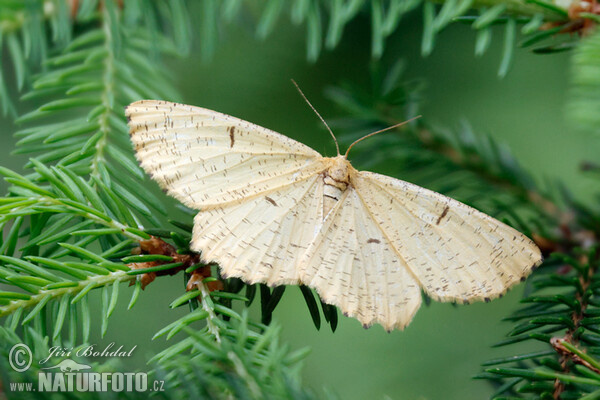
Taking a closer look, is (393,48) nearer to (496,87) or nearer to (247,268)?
(496,87)

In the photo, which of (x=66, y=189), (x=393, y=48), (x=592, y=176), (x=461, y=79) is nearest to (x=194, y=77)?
(x=393, y=48)

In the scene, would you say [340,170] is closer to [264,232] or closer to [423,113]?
[264,232]

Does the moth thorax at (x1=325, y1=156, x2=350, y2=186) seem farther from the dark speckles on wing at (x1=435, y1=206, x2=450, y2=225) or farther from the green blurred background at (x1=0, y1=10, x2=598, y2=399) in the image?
the green blurred background at (x1=0, y1=10, x2=598, y2=399)

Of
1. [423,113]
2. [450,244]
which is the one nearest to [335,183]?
[450,244]

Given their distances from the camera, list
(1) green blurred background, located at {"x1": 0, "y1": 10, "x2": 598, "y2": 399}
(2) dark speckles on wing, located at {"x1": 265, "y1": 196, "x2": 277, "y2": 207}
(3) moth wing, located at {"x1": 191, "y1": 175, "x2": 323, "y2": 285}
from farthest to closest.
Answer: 1. (1) green blurred background, located at {"x1": 0, "y1": 10, "x2": 598, "y2": 399}
2. (2) dark speckles on wing, located at {"x1": 265, "y1": 196, "x2": 277, "y2": 207}
3. (3) moth wing, located at {"x1": 191, "y1": 175, "x2": 323, "y2": 285}

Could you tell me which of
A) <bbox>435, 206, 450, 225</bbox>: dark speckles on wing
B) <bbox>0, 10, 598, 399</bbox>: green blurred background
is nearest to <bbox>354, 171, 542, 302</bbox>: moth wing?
<bbox>435, 206, 450, 225</bbox>: dark speckles on wing

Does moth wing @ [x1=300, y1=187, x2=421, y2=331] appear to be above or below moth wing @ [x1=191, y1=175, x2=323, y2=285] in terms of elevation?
below
